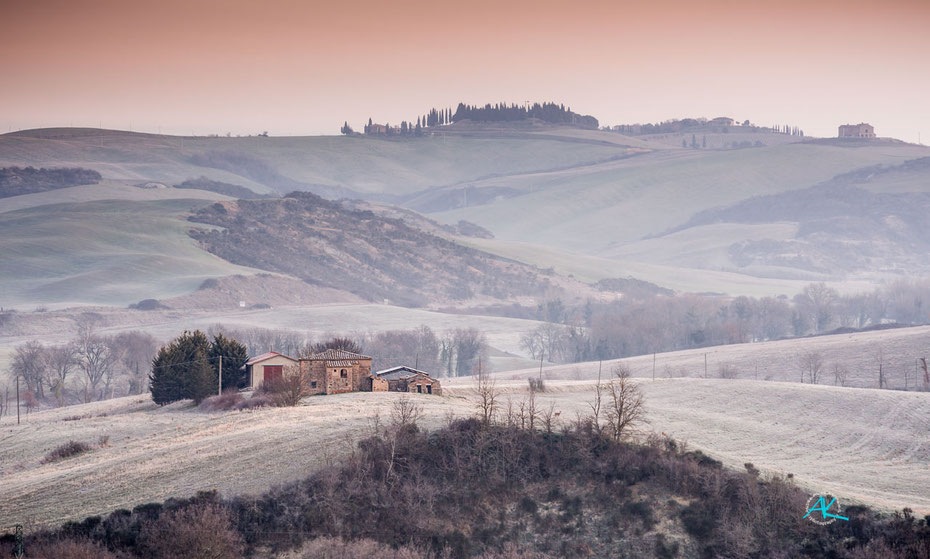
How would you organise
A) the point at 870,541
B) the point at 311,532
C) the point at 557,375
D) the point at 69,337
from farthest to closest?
the point at 69,337
the point at 557,375
the point at 311,532
the point at 870,541

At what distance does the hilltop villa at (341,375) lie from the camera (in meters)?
73.6

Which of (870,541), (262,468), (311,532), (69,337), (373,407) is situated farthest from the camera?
(69,337)

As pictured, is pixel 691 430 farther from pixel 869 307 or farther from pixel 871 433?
pixel 869 307

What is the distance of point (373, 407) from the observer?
210ft

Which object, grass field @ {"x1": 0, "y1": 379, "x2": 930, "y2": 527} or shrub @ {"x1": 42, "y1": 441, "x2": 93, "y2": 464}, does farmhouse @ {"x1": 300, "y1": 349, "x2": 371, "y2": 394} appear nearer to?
grass field @ {"x1": 0, "y1": 379, "x2": 930, "y2": 527}

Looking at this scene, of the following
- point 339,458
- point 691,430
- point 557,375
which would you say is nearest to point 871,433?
point 691,430

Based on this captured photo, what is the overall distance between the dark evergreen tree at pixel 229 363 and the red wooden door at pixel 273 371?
2.42m

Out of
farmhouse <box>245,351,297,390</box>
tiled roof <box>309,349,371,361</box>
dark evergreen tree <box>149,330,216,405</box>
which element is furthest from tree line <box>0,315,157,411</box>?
tiled roof <box>309,349,371,361</box>

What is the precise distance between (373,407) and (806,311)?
138 m

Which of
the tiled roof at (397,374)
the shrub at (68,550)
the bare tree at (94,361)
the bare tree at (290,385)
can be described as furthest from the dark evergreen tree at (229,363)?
the bare tree at (94,361)

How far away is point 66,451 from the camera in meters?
60.9

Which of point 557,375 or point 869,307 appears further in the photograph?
point 869,307

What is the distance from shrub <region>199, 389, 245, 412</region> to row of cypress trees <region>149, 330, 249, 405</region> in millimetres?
2576

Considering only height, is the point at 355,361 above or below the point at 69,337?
above
